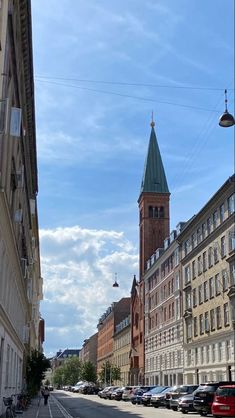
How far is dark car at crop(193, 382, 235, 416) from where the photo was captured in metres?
29.8

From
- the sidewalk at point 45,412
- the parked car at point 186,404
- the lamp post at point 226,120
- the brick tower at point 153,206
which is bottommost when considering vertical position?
the sidewalk at point 45,412

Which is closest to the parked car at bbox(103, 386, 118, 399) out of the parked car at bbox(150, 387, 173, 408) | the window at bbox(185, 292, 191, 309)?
the window at bbox(185, 292, 191, 309)

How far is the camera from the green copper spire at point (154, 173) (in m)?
102

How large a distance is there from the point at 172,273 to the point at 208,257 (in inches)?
677

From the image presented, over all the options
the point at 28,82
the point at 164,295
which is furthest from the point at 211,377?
the point at 28,82

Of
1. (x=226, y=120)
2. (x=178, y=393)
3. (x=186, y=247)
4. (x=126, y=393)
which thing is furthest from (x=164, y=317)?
(x=226, y=120)

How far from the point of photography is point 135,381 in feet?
319

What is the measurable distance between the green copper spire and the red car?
7510 cm

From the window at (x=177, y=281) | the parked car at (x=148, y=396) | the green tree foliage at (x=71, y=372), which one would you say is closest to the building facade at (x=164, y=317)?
the window at (x=177, y=281)

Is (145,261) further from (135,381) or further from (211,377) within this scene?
(211,377)

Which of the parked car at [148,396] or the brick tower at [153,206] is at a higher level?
the brick tower at [153,206]

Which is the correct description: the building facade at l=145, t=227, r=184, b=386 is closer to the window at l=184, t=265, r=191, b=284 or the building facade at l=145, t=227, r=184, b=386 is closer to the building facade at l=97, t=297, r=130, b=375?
the window at l=184, t=265, r=191, b=284

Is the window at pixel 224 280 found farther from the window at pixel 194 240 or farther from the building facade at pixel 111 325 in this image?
the building facade at pixel 111 325

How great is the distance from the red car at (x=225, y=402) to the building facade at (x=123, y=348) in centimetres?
7997
